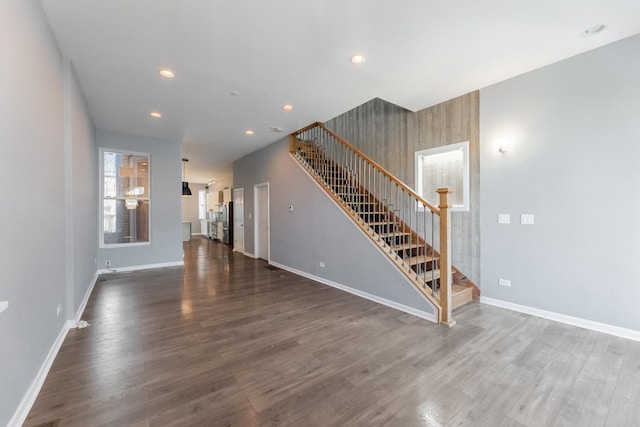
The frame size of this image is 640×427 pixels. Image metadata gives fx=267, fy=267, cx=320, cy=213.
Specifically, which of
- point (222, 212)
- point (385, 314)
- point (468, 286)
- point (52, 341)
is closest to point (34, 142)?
point (52, 341)

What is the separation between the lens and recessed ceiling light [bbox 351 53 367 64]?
2904mm

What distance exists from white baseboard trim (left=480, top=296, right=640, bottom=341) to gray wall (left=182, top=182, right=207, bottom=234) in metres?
13.5

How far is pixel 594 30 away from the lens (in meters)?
2.61

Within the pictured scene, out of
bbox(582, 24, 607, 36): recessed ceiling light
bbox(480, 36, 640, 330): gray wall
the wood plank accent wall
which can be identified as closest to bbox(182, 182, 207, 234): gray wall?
the wood plank accent wall

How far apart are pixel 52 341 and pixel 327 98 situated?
4.13 m

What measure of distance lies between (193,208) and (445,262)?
14.1 metres

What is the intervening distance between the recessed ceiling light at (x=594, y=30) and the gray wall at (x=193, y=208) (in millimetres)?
14672

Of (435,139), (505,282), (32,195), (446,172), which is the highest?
(435,139)

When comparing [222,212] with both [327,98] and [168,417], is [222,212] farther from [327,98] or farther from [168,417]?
[168,417]

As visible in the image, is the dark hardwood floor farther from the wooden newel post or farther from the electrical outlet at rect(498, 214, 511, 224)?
the electrical outlet at rect(498, 214, 511, 224)

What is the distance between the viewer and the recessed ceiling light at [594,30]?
101 inches

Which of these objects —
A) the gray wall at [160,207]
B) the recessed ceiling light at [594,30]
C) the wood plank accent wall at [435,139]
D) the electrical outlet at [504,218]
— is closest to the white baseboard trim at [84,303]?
the gray wall at [160,207]

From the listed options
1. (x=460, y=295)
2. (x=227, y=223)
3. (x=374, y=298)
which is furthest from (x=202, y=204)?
(x=460, y=295)

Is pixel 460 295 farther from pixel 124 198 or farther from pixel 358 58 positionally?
pixel 124 198
